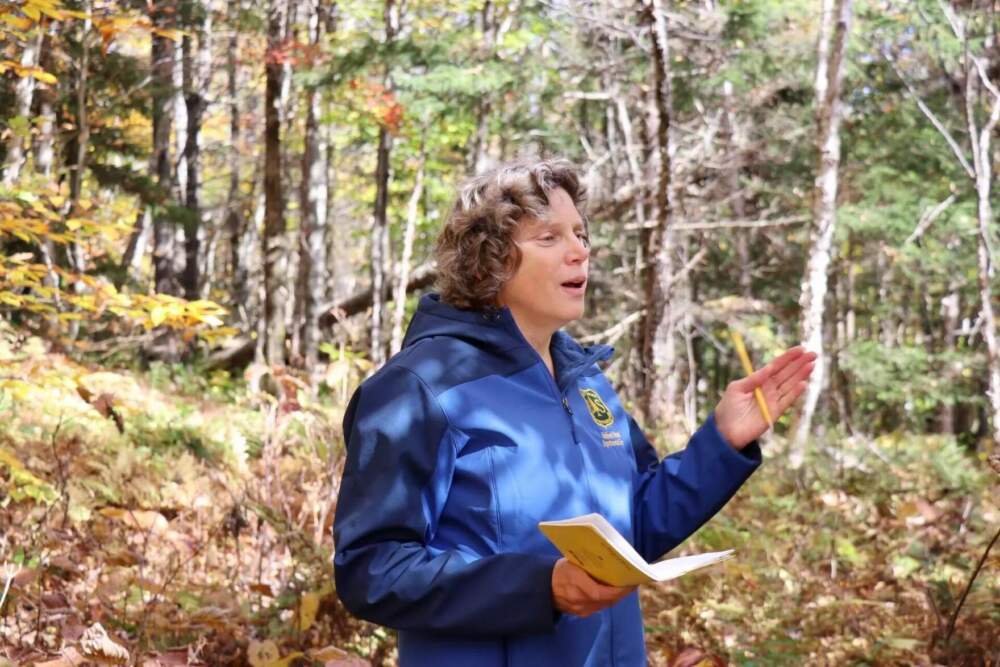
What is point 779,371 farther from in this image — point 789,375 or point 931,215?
point 931,215

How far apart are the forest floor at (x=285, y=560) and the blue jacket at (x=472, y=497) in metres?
0.94

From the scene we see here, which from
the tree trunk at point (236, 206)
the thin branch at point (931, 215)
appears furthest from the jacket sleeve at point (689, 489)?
the tree trunk at point (236, 206)

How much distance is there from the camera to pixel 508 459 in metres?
2.07

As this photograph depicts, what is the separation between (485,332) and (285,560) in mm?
3215

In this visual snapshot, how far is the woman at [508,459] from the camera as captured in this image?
6.30 feet

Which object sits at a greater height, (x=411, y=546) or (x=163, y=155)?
(x=411, y=546)

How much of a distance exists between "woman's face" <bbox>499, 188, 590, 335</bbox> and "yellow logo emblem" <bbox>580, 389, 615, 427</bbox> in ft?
0.66

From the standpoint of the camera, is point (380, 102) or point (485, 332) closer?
point (485, 332)

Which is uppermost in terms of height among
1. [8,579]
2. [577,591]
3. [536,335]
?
[536,335]

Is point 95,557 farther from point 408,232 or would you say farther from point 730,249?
point 730,249

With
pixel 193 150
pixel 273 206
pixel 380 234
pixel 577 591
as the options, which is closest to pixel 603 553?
pixel 577 591

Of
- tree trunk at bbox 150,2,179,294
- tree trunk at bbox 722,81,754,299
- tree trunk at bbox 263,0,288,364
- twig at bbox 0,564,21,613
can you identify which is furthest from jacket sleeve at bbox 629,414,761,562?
tree trunk at bbox 150,2,179,294

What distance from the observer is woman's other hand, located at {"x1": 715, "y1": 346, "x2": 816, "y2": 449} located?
2416 mm

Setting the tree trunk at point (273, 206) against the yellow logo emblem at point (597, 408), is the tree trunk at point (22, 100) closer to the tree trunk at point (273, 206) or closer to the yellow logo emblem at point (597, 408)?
the tree trunk at point (273, 206)
